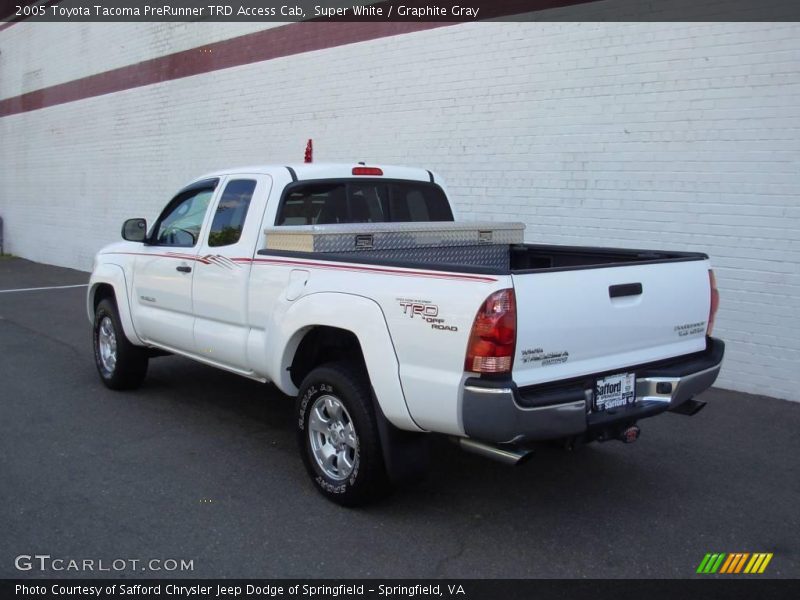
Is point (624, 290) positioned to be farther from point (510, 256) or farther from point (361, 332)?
point (510, 256)

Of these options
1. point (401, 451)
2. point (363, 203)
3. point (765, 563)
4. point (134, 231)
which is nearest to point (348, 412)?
point (401, 451)

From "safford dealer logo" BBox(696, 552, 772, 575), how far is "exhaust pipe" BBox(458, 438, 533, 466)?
42.5 inches

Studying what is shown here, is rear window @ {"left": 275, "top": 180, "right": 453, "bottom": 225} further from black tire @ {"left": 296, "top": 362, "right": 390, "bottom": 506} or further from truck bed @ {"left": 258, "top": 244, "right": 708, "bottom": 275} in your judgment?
black tire @ {"left": 296, "top": 362, "right": 390, "bottom": 506}

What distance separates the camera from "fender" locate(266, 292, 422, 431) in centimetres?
408

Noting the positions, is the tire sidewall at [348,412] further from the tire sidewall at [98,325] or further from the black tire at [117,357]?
the tire sidewall at [98,325]

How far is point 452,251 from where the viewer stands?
5.54 m

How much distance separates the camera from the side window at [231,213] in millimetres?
5612

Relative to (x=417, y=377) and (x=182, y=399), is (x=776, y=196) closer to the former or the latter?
(x=417, y=377)

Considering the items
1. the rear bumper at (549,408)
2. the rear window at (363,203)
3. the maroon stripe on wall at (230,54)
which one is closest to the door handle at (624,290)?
the rear bumper at (549,408)

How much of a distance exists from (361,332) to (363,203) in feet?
6.26

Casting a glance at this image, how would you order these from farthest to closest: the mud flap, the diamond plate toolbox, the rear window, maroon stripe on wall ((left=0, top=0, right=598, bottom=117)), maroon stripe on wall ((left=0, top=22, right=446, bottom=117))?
maroon stripe on wall ((left=0, top=22, right=446, bottom=117)), maroon stripe on wall ((left=0, top=0, right=598, bottom=117)), the rear window, the diamond plate toolbox, the mud flap

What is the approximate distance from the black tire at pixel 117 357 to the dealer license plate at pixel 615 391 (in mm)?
4493

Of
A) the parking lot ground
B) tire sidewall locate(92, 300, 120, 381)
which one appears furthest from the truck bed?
tire sidewall locate(92, 300, 120, 381)

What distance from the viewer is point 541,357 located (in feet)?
12.6
